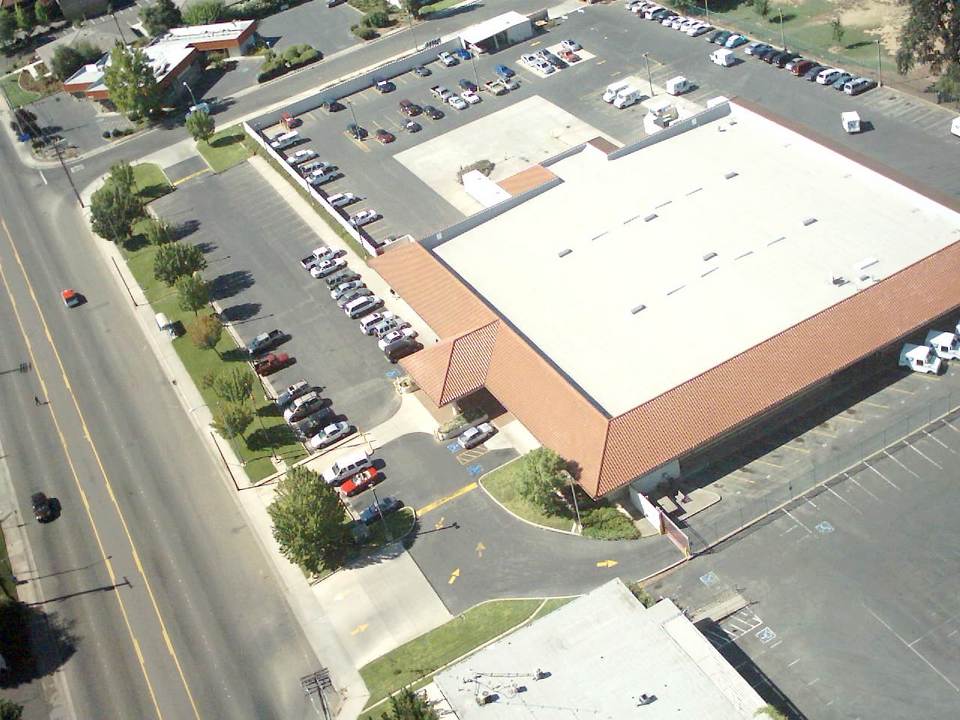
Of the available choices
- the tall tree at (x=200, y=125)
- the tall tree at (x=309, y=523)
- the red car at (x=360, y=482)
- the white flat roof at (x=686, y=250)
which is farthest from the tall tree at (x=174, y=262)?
the tall tree at (x=309, y=523)

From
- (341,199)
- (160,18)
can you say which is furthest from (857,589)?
(160,18)

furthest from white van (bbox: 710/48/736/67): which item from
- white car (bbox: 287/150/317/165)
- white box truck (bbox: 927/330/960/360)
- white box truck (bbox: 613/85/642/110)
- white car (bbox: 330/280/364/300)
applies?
white box truck (bbox: 927/330/960/360)

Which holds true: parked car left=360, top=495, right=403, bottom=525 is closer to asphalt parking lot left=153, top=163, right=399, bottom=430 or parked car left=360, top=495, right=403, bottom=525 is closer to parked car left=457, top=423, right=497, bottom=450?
parked car left=457, top=423, right=497, bottom=450

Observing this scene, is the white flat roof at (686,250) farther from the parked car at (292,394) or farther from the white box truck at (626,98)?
the white box truck at (626,98)

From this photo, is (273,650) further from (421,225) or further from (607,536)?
(421,225)

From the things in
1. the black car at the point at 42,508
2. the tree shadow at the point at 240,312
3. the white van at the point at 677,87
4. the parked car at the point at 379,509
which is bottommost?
the black car at the point at 42,508

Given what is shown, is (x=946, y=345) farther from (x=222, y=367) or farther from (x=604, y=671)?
(x=222, y=367)
